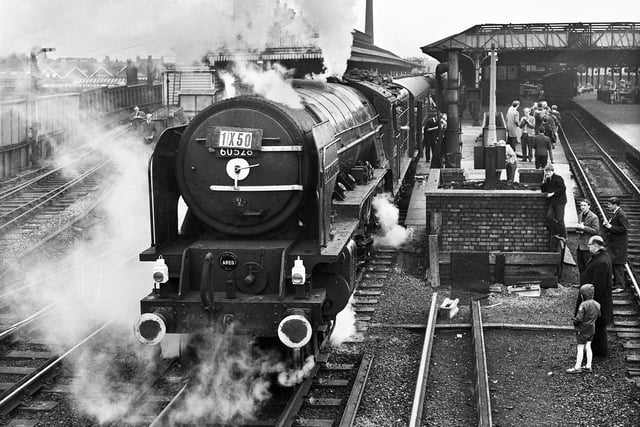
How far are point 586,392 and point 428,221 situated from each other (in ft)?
13.6

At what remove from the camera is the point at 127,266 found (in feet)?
34.8

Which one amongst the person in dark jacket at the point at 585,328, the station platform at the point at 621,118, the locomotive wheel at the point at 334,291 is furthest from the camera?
the station platform at the point at 621,118

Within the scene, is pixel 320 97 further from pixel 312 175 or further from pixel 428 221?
pixel 428 221

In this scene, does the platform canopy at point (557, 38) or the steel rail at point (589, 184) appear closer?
the steel rail at point (589, 184)

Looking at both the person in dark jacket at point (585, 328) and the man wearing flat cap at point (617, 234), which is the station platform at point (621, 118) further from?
the person in dark jacket at point (585, 328)

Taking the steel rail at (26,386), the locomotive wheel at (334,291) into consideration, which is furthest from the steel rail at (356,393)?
the steel rail at (26,386)

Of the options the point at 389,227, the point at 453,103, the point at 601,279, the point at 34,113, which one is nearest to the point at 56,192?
the point at 34,113

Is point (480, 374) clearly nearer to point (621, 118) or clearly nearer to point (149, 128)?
point (149, 128)

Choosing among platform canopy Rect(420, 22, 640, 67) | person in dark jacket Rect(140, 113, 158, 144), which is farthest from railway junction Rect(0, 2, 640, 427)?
platform canopy Rect(420, 22, 640, 67)

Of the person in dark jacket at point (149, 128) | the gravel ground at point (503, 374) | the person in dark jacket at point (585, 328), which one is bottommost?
the gravel ground at point (503, 374)

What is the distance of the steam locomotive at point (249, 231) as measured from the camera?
6156 mm

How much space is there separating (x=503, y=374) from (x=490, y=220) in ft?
12.0

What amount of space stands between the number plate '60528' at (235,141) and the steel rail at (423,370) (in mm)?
2378

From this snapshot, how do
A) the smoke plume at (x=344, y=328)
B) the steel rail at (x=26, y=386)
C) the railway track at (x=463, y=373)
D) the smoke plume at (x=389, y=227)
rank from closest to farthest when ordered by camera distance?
the railway track at (x=463, y=373)
the steel rail at (x=26, y=386)
the smoke plume at (x=344, y=328)
the smoke plume at (x=389, y=227)
